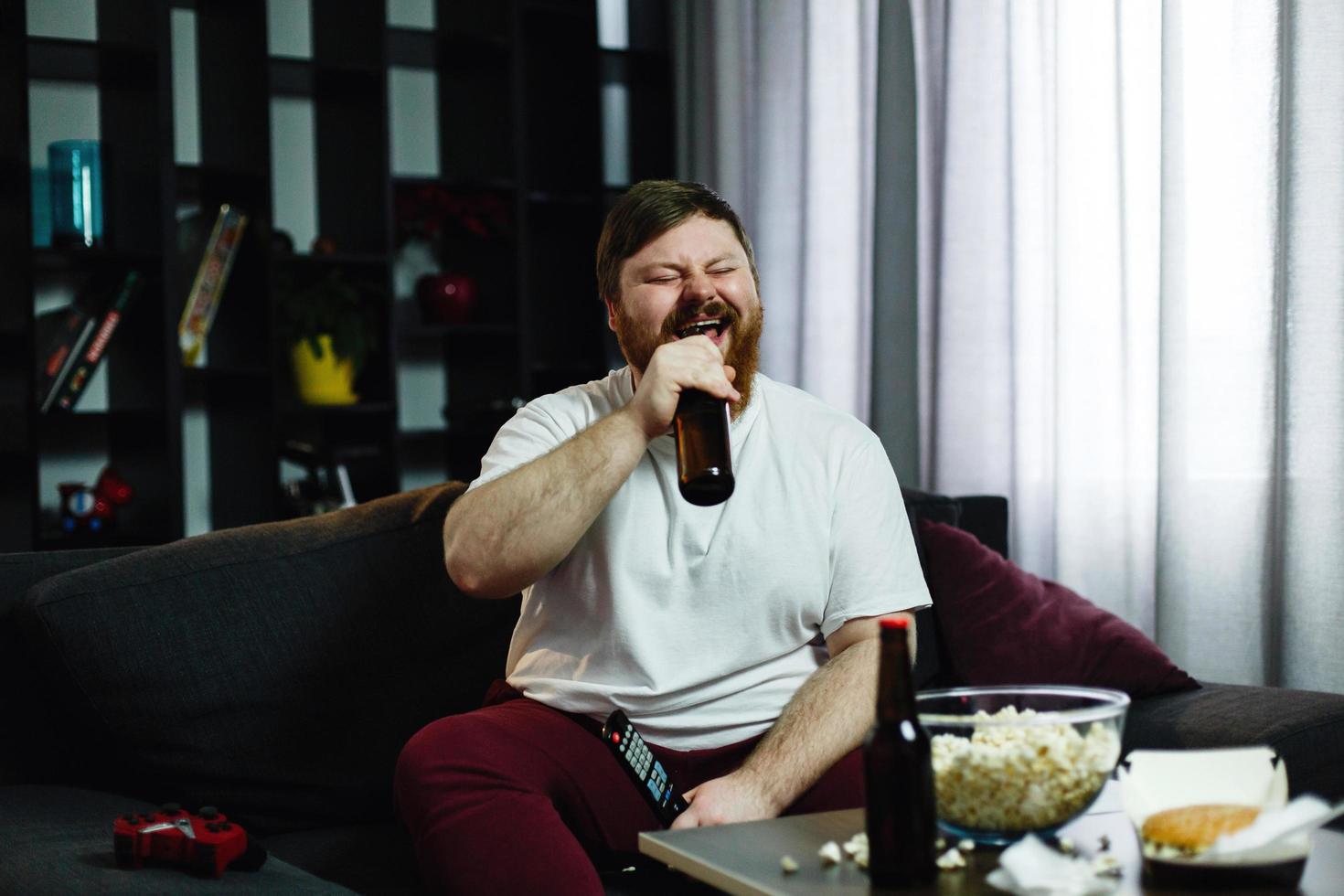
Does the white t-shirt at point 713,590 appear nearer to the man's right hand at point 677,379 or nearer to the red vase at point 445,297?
the man's right hand at point 677,379

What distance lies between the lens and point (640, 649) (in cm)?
158

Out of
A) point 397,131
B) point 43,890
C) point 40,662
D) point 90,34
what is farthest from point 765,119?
point 43,890

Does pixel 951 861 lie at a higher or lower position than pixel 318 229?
lower

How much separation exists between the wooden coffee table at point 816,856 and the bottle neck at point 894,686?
13cm

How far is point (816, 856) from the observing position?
1040 mm

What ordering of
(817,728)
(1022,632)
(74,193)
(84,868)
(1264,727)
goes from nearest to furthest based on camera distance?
(84,868) < (817,728) < (1264,727) < (1022,632) < (74,193)

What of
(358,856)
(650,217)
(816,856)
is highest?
(650,217)

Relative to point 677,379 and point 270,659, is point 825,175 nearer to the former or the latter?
point 677,379

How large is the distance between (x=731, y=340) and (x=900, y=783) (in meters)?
0.90

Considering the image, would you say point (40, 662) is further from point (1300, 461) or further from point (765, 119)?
point (765, 119)

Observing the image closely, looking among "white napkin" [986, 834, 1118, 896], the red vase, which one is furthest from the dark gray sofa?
the red vase

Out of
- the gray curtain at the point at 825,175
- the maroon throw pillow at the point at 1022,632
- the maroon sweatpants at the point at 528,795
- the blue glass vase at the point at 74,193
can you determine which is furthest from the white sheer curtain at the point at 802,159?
the maroon sweatpants at the point at 528,795

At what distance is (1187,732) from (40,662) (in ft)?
4.87

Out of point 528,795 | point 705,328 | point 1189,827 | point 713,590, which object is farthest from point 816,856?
point 705,328
